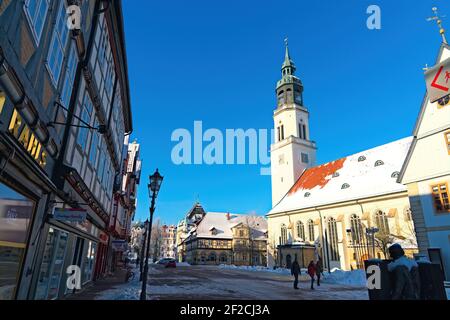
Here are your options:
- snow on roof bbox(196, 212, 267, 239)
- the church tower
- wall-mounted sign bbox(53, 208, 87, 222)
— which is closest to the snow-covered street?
wall-mounted sign bbox(53, 208, 87, 222)

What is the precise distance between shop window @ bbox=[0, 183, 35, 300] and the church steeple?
62565 millimetres

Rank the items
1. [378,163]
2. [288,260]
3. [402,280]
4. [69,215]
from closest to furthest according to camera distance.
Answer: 1. [402,280]
2. [69,215]
3. [378,163]
4. [288,260]

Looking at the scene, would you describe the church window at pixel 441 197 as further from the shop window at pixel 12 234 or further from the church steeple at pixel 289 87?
the church steeple at pixel 289 87

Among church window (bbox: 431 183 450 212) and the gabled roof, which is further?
the gabled roof

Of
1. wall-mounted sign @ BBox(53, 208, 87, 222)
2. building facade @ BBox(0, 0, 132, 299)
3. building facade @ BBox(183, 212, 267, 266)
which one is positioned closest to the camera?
building facade @ BBox(0, 0, 132, 299)

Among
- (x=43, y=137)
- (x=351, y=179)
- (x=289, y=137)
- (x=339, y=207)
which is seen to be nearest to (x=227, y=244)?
(x=289, y=137)

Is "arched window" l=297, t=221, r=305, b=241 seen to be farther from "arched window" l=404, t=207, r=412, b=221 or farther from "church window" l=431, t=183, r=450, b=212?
"church window" l=431, t=183, r=450, b=212

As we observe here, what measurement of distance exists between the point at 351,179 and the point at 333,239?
10.3 m

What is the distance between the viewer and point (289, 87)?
213 feet

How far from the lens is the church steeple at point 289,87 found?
64875mm

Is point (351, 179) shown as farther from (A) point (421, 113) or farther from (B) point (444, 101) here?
(B) point (444, 101)

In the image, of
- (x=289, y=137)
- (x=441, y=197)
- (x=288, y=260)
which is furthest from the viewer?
(x=289, y=137)

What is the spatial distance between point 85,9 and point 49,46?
3854 mm

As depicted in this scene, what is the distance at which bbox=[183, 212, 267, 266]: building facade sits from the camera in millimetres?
72562
